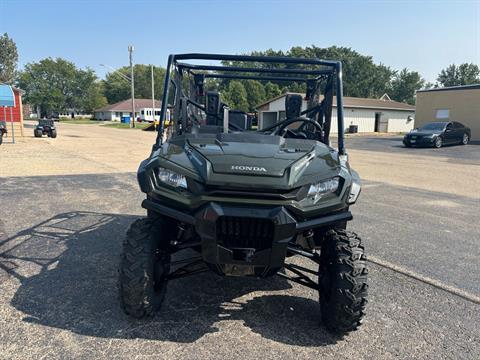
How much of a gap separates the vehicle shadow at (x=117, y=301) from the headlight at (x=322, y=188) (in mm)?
1037

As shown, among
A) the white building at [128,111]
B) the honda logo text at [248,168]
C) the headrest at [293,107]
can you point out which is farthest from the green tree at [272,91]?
the honda logo text at [248,168]

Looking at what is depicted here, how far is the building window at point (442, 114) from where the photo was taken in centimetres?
3096

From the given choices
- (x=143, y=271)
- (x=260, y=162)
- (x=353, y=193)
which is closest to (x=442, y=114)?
(x=353, y=193)

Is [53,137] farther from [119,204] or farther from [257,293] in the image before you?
[257,293]

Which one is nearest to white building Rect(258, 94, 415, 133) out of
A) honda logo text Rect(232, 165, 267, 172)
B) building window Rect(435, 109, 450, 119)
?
building window Rect(435, 109, 450, 119)

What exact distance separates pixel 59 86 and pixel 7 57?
73.3 feet

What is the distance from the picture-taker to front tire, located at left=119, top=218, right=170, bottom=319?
2857 mm

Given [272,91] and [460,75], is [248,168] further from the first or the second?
[460,75]

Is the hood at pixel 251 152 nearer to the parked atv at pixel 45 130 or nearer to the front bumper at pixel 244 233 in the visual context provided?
the front bumper at pixel 244 233

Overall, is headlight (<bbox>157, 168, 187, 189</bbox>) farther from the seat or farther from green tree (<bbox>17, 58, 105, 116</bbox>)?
green tree (<bbox>17, 58, 105, 116</bbox>)

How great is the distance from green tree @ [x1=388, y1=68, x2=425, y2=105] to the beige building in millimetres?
55370

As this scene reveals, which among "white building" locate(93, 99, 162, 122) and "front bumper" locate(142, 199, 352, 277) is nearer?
"front bumper" locate(142, 199, 352, 277)

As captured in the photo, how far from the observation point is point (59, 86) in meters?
93.3

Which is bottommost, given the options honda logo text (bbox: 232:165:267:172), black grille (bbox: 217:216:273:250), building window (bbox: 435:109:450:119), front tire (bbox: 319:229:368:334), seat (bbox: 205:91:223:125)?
front tire (bbox: 319:229:368:334)
